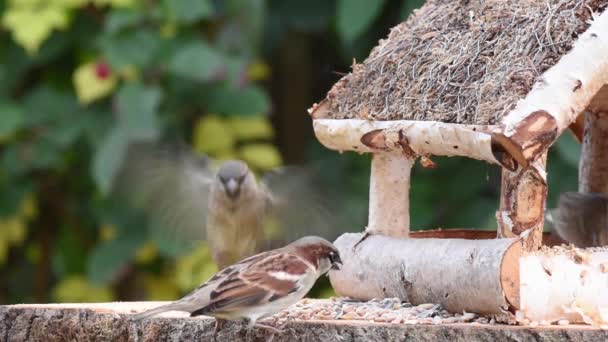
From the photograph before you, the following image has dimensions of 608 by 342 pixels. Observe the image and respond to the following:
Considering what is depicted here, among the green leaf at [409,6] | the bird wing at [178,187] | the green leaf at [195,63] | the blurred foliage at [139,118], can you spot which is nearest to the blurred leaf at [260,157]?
the blurred foliage at [139,118]

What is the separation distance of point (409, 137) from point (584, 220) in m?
1.14

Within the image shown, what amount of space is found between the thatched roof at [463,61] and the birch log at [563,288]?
586mm

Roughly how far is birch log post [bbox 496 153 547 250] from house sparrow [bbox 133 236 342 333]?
724 mm

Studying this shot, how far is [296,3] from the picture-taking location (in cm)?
877

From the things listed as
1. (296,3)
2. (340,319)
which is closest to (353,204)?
(296,3)

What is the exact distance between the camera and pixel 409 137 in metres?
4.83

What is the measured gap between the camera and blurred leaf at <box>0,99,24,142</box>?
319 inches

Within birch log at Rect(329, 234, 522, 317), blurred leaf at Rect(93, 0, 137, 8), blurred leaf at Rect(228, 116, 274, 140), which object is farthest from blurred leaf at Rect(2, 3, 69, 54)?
birch log at Rect(329, 234, 522, 317)

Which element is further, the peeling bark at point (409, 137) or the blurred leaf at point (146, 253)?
the blurred leaf at point (146, 253)

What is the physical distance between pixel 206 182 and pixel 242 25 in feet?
7.35

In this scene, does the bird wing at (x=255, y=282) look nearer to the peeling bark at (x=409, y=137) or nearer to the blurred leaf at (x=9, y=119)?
the peeling bark at (x=409, y=137)

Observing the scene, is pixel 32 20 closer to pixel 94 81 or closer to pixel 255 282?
pixel 94 81

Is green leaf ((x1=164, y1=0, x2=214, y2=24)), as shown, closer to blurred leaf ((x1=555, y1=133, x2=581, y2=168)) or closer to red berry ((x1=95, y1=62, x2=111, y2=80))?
red berry ((x1=95, y1=62, x2=111, y2=80))

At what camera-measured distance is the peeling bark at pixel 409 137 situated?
14.6ft
